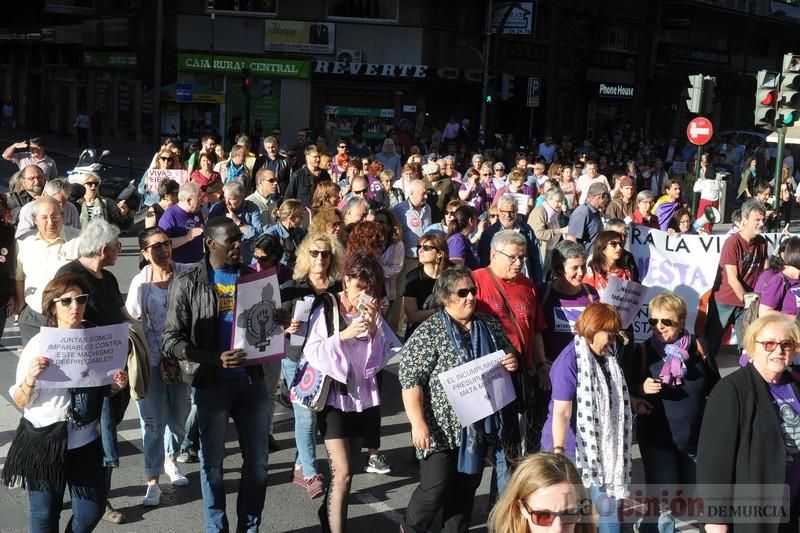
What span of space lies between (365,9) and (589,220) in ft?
93.6

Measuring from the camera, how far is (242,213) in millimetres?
9867

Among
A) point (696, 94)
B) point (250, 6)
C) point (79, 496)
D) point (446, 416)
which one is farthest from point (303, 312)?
point (250, 6)

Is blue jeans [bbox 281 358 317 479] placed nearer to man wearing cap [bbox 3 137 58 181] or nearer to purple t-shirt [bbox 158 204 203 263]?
purple t-shirt [bbox 158 204 203 263]

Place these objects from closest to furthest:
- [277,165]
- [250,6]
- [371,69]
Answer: [277,165], [371,69], [250,6]

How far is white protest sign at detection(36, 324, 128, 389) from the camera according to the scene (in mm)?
4789

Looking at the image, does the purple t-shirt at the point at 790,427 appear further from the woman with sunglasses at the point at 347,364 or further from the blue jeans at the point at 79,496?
the blue jeans at the point at 79,496

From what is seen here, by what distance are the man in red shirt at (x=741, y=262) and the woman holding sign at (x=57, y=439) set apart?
571 centimetres

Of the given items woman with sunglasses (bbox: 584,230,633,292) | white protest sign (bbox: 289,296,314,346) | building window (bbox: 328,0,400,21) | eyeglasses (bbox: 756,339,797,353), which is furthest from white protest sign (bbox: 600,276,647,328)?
building window (bbox: 328,0,400,21)

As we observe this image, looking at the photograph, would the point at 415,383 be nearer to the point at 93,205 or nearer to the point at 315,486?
the point at 315,486

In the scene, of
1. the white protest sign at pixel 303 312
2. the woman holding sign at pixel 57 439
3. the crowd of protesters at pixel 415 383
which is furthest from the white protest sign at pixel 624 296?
the woman holding sign at pixel 57 439

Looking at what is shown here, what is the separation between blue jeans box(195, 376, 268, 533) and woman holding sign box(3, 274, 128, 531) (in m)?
0.65

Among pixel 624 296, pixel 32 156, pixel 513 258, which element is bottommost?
pixel 624 296

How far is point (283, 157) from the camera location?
50.0 feet

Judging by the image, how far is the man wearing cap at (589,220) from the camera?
10828 mm
